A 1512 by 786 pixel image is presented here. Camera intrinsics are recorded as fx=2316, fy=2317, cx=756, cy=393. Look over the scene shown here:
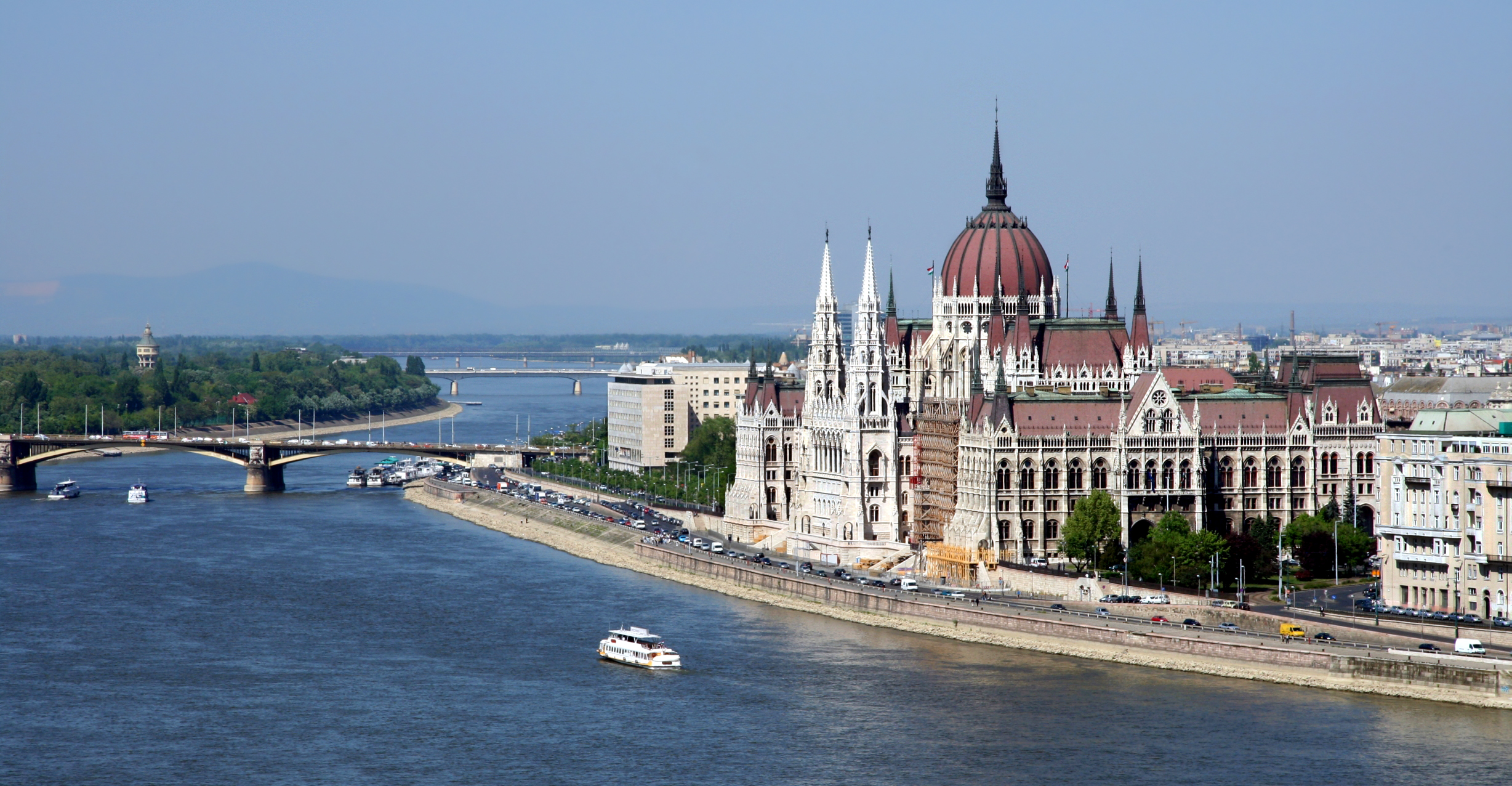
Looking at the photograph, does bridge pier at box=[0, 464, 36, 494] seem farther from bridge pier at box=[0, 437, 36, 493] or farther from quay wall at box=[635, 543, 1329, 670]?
quay wall at box=[635, 543, 1329, 670]

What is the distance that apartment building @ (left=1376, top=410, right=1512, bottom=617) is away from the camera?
8788cm

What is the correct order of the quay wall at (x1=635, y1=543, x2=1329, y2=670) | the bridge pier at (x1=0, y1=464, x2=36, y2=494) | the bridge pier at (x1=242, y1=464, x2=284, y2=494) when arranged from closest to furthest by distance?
1. the quay wall at (x1=635, y1=543, x2=1329, y2=670)
2. the bridge pier at (x1=242, y1=464, x2=284, y2=494)
3. the bridge pier at (x1=0, y1=464, x2=36, y2=494)

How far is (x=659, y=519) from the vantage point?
145000mm

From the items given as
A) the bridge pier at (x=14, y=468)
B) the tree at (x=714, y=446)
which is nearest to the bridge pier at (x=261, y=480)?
the bridge pier at (x=14, y=468)

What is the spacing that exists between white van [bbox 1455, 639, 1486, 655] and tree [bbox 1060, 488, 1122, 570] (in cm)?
2710

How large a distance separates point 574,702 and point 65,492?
95544 millimetres

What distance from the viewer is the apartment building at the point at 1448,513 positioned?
87.9 meters

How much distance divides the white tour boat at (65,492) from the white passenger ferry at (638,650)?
85.9 m

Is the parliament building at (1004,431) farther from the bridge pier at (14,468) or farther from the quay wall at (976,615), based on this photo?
the bridge pier at (14,468)

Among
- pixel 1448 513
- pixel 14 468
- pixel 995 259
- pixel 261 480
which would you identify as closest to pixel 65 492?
pixel 14 468

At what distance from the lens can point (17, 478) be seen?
181 metres

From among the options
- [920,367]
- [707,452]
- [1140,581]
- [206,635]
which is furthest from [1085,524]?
[707,452]

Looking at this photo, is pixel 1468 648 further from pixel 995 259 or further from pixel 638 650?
pixel 995 259

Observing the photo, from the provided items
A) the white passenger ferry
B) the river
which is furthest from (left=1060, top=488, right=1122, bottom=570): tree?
the white passenger ferry
